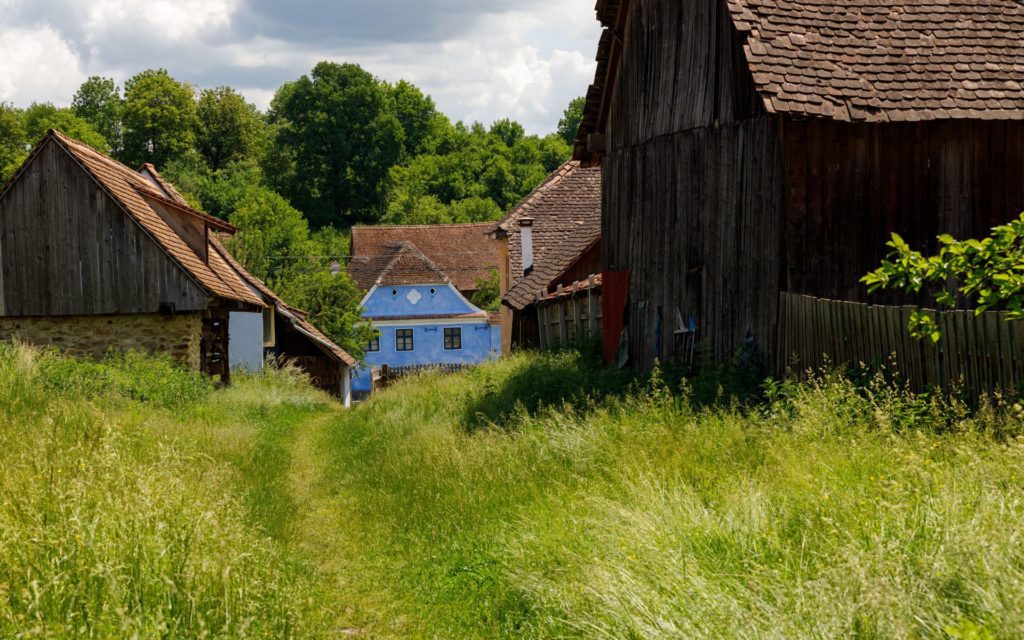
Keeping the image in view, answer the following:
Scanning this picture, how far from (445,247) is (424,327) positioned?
8324 mm

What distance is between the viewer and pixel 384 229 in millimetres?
64500

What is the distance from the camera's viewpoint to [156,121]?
82.3m

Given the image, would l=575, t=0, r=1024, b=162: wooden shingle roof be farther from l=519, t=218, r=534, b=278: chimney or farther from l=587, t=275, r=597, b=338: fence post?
l=519, t=218, r=534, b=278: chimney

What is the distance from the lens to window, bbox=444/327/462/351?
5647cm

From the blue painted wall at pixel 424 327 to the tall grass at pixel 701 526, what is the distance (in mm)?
44271

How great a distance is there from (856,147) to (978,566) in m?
8.21

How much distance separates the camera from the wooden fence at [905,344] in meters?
8.03

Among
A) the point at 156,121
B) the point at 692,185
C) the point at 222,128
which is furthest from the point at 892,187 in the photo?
the point at 222,128

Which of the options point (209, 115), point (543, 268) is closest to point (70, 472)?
point (543, 268)

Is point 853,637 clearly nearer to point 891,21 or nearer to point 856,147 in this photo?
point 856,147

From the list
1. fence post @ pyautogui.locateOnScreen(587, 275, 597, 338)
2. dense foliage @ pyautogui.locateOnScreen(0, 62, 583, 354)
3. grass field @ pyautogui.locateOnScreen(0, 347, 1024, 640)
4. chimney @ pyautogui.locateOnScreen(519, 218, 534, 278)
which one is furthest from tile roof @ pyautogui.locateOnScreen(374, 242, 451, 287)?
grass field @ pyautogui.locateOnScreen(0, 347, 1024, 640)

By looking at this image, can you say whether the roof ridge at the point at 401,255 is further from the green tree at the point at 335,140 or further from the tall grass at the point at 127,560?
the tall grass at the point at 127,560

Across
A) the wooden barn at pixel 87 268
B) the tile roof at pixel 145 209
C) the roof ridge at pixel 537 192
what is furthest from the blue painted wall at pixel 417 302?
the wooden barn at pixel 87 268

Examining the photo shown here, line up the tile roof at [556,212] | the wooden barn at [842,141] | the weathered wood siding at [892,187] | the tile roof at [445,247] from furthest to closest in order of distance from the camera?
1. the tile roof at [445,247]
2. the tile roof at [556,212]
3. the weathered wood siding at [892,187]
4. the wooden barn at [842,141]
